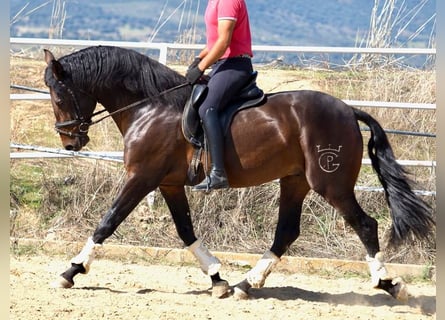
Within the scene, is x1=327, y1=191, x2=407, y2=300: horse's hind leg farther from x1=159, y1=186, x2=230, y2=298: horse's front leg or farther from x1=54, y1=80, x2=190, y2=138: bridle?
x1=54, y1=80, x2=190, y2=138: bridle

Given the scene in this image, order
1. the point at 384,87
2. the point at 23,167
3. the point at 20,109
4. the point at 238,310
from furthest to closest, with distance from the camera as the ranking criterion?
the point at 20,109 → the point at 23,167 → the point at 384,87 → the point at 238,310

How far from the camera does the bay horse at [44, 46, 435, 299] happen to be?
22.3ft

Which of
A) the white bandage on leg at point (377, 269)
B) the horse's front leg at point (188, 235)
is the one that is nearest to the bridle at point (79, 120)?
the horse's front leg at point (188, 235)

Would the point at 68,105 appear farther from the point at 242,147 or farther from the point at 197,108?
the point at 242,147

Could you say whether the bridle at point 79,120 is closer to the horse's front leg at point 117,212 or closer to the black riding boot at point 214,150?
the black riding boot at point 214,150

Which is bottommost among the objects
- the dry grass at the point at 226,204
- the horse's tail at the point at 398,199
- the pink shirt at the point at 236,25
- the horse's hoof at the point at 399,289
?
the dry grass at the point at 226,204

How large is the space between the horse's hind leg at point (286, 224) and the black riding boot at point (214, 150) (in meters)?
0.64

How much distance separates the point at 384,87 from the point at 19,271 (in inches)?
183

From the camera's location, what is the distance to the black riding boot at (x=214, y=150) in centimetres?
672

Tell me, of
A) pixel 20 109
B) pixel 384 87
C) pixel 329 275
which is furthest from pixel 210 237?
pixel 20 109

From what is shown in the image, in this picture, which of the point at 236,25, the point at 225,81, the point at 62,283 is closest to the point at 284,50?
the point at 236,25

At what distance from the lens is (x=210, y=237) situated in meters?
8.84

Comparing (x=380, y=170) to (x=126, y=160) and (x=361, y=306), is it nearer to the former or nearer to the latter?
(x=361, y=306)

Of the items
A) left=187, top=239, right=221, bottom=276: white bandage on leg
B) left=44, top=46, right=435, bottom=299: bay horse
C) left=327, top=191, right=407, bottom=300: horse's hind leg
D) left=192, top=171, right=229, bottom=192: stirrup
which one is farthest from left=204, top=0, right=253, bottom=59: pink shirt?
left=187, top=239, right=221, bottom=276: white bandage on leg
